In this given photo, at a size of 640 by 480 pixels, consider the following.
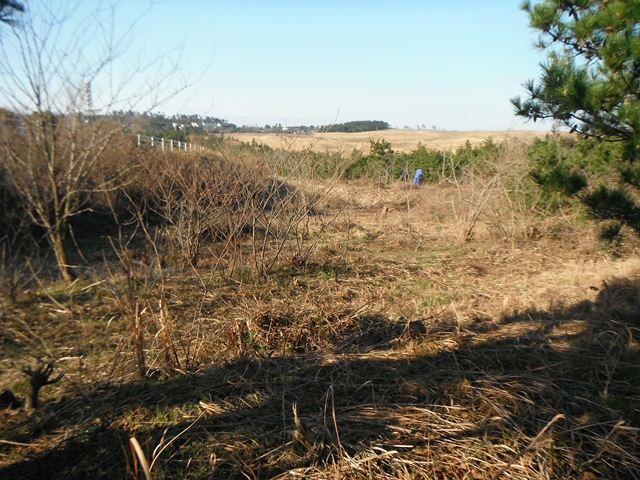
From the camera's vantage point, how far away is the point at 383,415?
2.71 m

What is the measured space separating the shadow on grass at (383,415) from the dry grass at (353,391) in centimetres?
1

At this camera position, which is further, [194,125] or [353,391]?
[194,125]

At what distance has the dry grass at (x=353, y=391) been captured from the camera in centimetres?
237

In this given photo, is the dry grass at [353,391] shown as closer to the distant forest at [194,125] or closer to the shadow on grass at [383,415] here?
the shadow on grass at [383,415]

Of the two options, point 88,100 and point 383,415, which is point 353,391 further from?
point 88,100

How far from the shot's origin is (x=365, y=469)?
2318 mm

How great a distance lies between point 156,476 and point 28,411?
128 centimetres

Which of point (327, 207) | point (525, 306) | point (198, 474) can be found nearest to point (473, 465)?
point (198, 474)

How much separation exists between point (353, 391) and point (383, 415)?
0.35 metres

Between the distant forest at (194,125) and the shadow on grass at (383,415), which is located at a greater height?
the distant forest at (194,125)

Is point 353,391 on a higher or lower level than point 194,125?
lower

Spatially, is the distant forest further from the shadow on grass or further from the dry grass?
the shadow on grass

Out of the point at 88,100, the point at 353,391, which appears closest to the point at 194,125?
the point at 88,100

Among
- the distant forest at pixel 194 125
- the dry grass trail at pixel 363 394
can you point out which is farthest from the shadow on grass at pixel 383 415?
the distant forest at pixel 194 125
